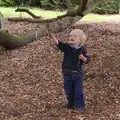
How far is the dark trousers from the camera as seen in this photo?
527cm

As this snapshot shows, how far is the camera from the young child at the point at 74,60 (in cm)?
516

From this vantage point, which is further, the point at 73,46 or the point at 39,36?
the point at 39,36

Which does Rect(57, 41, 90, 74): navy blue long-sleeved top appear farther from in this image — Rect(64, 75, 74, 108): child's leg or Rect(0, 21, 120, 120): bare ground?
Rect(0, 21, 120, 120): bare ground

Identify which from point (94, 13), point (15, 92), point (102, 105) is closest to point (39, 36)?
point (15, 92)

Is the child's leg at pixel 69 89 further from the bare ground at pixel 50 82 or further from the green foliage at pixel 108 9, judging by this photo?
the green foliage at pixel 108 9

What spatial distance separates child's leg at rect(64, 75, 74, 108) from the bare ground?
0.14 meters

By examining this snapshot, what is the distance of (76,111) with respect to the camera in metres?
5.39

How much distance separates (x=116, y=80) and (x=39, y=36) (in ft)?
12.5

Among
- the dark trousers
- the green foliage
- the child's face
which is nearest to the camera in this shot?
the child's face

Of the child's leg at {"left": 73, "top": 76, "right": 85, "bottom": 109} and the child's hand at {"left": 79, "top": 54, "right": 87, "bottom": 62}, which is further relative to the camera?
the child's leg at {"left": 73, "top": 76, "right": 85, "bottom": 109}

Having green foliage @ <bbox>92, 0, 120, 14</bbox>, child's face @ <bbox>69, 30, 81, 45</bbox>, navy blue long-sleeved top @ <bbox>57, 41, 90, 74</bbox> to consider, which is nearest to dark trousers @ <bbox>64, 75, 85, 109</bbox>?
navy blue long-sleeved top @ <bbox>57, 41, 90, 74</bbox>

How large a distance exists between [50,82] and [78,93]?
5.25 ft

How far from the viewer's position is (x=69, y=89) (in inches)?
211

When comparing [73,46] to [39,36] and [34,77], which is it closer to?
[34,77]
